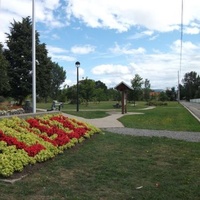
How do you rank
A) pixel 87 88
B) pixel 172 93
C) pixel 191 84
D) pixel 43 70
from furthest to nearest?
pixel 191 84 → pixel 172 93 → pixel 87 88 → pixel 43 70

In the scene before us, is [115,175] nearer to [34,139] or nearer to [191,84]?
[34,139]

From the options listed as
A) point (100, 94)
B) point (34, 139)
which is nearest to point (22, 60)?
point (34, 139)

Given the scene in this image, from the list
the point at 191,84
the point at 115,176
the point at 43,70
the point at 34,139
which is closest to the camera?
the point at 115,176

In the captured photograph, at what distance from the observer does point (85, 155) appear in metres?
8.50

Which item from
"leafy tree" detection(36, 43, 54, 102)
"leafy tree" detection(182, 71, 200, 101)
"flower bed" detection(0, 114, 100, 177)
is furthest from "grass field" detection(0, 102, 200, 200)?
"leafy tree" detection(182, 71, 200, 101)

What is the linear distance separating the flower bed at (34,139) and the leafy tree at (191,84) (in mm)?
131071

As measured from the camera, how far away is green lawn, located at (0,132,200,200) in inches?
211

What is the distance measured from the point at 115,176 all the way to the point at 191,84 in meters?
161

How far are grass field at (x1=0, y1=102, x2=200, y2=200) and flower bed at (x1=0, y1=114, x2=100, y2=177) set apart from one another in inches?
10.4

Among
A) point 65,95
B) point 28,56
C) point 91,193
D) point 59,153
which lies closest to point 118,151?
point 59,153

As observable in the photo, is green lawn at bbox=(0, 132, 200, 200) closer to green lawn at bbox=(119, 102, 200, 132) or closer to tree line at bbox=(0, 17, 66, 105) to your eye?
green lawn at bbox=(119, 102, 200, 132)

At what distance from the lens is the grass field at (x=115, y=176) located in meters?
Answer: 5.35

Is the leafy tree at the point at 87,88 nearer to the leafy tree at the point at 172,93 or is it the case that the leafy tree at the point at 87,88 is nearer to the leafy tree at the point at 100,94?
the leafy tree at the point at 100,94

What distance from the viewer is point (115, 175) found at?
6566mm
